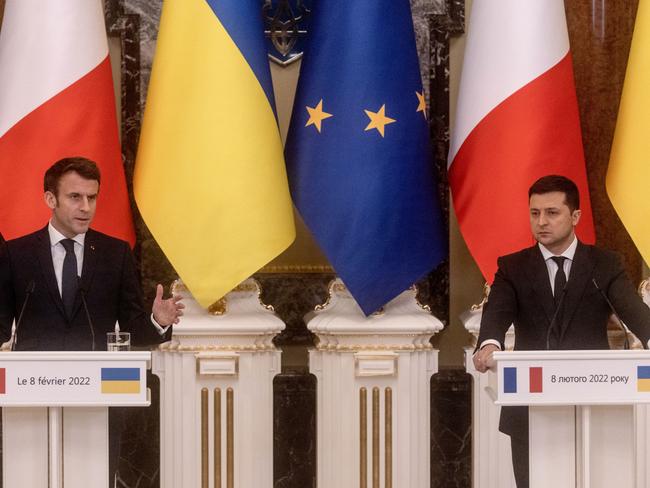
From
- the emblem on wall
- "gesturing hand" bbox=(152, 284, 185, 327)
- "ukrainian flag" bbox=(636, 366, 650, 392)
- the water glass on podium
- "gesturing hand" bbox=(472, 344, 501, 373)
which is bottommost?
"ukrainian flag" bbox=(636, 366, 650, 392)

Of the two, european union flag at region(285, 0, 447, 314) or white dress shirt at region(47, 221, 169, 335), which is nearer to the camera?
white dress shirt at region(47, 221, 169, 335)

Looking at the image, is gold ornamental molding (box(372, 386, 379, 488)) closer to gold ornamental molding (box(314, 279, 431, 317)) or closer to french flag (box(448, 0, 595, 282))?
gold ornamental molding (box(314, 279, 431, 317))

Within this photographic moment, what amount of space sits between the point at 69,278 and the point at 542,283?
1.45m

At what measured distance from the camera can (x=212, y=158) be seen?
420 centimetres

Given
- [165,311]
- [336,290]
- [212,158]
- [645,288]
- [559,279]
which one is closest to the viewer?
[165,311]

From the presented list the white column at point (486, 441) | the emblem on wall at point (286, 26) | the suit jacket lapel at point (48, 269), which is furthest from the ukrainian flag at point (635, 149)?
the suit jacket lapel at point (48, 269)

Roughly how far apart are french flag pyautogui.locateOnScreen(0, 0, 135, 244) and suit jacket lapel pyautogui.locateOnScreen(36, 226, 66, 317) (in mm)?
827

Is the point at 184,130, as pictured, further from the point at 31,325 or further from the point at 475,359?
the point at 475,359

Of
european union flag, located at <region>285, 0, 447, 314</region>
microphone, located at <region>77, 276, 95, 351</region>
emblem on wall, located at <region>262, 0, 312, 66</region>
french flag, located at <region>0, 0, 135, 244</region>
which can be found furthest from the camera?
emblem on wall, located at <region>262, 0, 312, 66</region>

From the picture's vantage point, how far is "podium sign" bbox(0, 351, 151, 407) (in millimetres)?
2906

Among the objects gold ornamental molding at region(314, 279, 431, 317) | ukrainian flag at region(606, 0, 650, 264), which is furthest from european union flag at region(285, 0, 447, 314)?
ukrainian flag at region(606, 0, 650, 264)

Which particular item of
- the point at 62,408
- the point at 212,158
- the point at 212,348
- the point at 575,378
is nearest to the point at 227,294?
the point at 212,348

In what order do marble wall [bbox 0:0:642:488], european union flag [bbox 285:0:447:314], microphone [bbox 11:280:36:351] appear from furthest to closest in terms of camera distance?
1. marble wall [bbox 0:0:642:488]
2. european union flag [bbox 285:0:447:314]
3. microphone [bbox 11:280:36:351]

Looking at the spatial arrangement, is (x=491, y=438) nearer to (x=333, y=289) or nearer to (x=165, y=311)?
(x=333, y=289)
